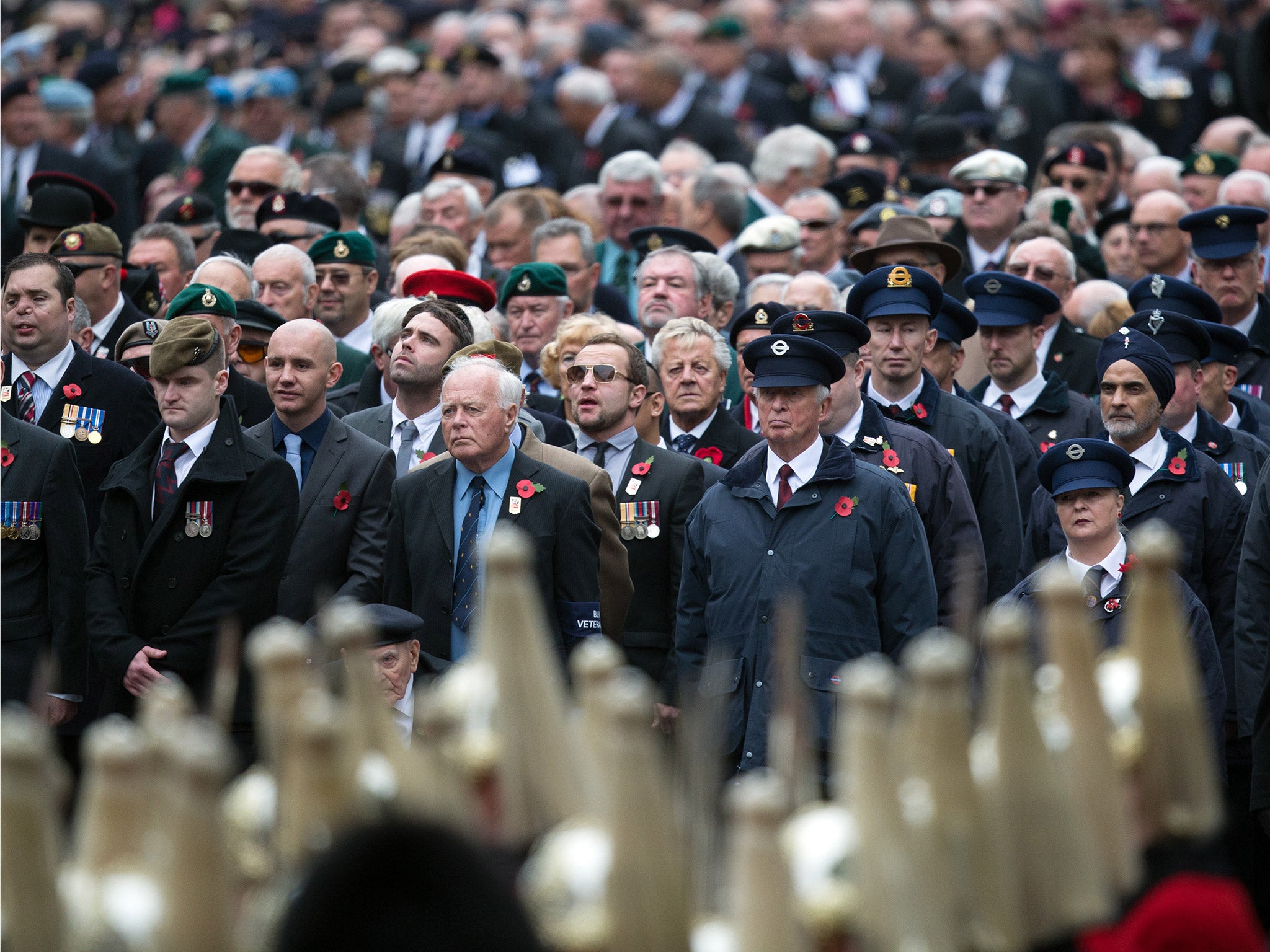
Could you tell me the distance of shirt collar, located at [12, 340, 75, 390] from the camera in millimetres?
8312

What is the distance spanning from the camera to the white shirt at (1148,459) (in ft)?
26.4

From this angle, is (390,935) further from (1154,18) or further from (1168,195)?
(1154,18)

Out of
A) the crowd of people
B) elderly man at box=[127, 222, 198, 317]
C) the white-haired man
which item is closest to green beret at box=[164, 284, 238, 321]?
the crowd of people

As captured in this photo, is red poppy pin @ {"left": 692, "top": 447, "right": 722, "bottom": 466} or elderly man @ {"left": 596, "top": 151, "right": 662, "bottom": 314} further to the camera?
elderly man @ {"left": 596, "top": 151, "right": 662, "bottom": 314}

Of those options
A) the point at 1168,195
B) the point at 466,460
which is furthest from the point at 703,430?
the point at 1168,195

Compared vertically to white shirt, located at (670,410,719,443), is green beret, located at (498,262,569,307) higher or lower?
higher

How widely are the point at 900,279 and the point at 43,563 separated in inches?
158

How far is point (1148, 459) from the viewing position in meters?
8.10

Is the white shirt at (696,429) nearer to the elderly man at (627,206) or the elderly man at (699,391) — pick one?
the elderly man at (699,391)

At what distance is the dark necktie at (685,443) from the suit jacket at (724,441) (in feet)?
0.10

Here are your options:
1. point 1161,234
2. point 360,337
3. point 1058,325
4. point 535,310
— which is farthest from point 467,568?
point 1161,234

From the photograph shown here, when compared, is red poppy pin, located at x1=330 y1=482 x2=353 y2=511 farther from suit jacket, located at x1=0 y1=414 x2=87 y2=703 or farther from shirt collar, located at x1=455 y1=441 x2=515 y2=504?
suit jacket, located at x1=0 y1=414 x2=87 y2=703

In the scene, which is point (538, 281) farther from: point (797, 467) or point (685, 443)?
point (797, 467)

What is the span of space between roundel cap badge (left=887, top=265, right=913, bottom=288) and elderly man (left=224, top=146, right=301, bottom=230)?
193 inches
